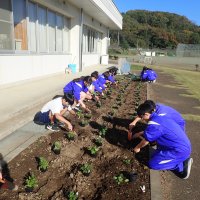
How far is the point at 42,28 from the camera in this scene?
11984 millimetres

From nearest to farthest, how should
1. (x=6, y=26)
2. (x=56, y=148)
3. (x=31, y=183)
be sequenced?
(x=31, y=183) → (x=56, y=148) → (x=6, y=26)

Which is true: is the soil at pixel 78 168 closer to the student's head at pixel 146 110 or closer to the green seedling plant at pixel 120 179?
the green seedling plant at pixel 120 179

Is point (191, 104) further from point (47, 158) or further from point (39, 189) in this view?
point (39, 189)

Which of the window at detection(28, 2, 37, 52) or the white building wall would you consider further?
the window at detection(28, 2, 37, 52)

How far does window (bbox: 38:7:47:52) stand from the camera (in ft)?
38.2

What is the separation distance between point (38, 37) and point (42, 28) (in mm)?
789

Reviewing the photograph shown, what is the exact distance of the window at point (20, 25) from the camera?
9.35m

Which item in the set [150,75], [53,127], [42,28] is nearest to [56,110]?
[53,127]

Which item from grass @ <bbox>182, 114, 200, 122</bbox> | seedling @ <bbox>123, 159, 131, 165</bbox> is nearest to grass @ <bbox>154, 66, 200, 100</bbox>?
grass @ <bbox>182, 114, 200, 122</bbox>

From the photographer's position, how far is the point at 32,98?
7.10 meters

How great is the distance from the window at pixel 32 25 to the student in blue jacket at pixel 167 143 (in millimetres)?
7943

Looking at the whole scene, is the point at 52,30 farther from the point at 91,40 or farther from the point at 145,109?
the point at 145,109

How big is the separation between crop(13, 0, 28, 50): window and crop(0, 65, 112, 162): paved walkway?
7.12ft

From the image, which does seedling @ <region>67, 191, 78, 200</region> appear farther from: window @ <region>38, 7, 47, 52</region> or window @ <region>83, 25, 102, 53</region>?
window @ <region>83, 25, 102, 53</region>
